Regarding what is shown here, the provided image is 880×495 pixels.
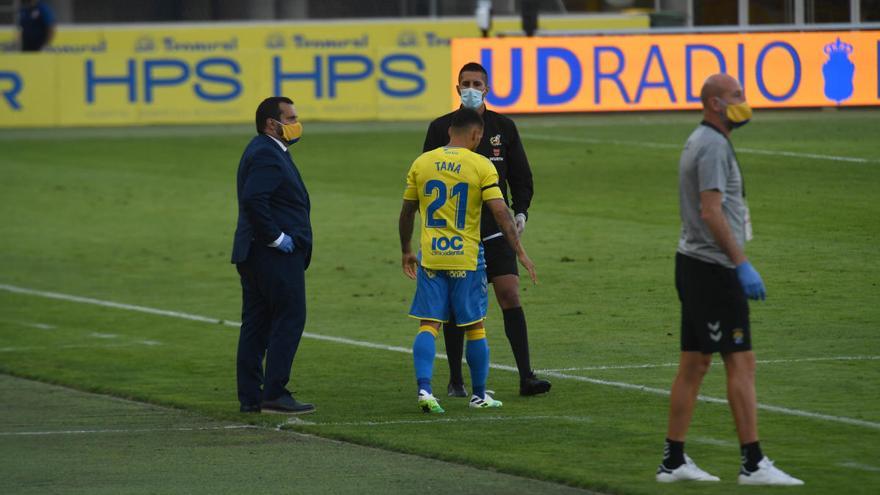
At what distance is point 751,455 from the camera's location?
8.84 m

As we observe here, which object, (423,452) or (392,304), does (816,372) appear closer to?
(423,452)

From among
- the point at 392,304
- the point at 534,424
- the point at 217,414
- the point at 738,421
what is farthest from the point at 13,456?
the point at 392,304

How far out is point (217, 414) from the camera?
1188 centimetres

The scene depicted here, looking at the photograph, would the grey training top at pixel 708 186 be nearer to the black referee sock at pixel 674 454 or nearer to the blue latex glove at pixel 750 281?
the blue latex glove at pixel 750 281

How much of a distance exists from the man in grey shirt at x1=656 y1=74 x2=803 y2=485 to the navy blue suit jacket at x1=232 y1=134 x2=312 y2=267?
331 centimetres

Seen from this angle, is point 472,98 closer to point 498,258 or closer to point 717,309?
point 498,258

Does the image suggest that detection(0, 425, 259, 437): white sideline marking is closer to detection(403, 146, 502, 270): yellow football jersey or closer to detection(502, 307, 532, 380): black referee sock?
detection(403, 146, 502, 270): yellow football jersey

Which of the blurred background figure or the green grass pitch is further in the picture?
the blurred background figure

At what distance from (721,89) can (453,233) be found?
2.78 meters

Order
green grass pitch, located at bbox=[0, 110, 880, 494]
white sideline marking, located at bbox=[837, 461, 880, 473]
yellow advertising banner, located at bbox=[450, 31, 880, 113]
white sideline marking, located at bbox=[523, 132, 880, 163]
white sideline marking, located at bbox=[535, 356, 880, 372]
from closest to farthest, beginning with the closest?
white sideline marking, located at bbox=[837, 461, 880, 473] → green grass pitch, located at bbox=[0, 110, 880, 494] → white sideline marking, located at bbox=[535, 356, 880, 372] → white sideline marking, located at bbox=[523, 132, 880, 163] → yellow advertising banner, located at bbox=[450, 31, 880, 113]

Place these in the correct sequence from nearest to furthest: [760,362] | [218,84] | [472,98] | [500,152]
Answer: [472,98], [500,152], [760,362], [218,84]

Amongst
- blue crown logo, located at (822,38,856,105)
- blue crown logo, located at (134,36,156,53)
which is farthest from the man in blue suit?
blue crown logo, located at (134,36,156,53)

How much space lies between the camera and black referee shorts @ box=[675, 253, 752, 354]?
8805mm

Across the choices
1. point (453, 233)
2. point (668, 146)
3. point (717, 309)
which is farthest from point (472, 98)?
point (668, 146)
